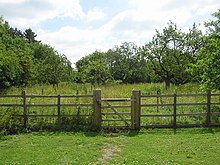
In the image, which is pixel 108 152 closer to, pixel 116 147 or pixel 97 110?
pixel 116 147

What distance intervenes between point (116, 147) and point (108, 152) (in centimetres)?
62

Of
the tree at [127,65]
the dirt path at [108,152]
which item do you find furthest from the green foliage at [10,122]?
the tree at [127,65]

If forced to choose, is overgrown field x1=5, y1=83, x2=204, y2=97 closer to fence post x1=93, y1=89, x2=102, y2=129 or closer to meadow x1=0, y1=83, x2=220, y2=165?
fence post x1=93, y1=89, x2=102, y2=129

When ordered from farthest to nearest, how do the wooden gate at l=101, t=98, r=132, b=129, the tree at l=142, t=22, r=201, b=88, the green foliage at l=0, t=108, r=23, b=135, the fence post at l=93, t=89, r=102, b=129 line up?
the tree at l=142, t=22, r=201, b=88, the fence post at l=93, t=89, r=102, b=129, the wooden gate at l=101, t=98, r=132, b=129, the green foliage at l=0, t=108, r=23, b=135

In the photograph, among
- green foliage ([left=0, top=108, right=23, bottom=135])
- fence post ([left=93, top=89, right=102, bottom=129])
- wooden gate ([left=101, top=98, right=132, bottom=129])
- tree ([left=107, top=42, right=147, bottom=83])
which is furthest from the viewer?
tree ([left=107, top=42, right=147, bottom=83])

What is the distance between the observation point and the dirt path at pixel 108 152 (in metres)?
7.34

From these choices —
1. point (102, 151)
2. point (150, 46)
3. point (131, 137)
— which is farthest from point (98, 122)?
point (150, 46)

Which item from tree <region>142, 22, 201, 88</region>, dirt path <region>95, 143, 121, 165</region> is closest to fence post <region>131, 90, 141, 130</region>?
dirt path <region>95, 143, 121, 165</region>

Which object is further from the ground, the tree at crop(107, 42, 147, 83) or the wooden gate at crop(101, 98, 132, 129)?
the tree at crop(107, 42, 147, 83)

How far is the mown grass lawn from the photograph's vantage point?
7.28 meters

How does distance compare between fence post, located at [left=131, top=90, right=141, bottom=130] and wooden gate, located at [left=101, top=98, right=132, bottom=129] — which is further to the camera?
fence post, located at [left=131, top=90, right=141, bottom=130]

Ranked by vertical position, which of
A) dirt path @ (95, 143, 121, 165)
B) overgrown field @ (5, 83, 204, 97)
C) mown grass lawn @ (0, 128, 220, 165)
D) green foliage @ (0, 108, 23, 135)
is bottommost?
dirt path @ (95, 143, 121, 165)

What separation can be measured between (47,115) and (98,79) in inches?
993

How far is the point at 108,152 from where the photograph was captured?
812cm
